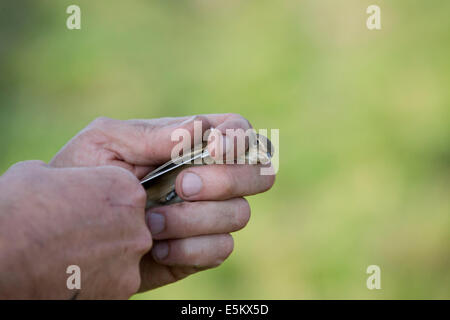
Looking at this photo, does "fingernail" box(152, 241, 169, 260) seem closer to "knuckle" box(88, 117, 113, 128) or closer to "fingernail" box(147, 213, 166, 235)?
"fingernail" box(147, 213, 166, 235)

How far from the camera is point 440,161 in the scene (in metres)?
2.82

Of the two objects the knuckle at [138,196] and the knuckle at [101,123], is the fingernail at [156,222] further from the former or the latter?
the knuckle at [101,123]

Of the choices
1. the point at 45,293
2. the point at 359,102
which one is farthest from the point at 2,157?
the point at 45,293

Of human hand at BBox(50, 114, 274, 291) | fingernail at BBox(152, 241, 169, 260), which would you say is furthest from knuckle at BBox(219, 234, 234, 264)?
fingernail at BBox(152, 241, 169, 260)

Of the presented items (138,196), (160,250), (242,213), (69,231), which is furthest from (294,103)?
(69,231)

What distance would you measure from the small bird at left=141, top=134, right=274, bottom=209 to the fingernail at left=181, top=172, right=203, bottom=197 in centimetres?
3

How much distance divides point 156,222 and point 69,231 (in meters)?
0.35

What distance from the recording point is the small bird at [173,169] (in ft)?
3.94

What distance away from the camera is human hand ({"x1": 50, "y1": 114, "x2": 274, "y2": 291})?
123 centimetres

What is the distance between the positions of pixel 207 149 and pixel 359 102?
1.97 meters

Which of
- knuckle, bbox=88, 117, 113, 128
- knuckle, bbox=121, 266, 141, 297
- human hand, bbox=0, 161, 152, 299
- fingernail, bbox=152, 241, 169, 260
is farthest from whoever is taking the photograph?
knuckle, bbox=88, 117, 113, 128

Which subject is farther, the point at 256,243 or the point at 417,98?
the point at 417,98

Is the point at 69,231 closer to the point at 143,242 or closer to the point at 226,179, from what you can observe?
the point at 143,242

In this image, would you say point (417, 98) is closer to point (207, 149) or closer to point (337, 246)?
point (337, 246)
